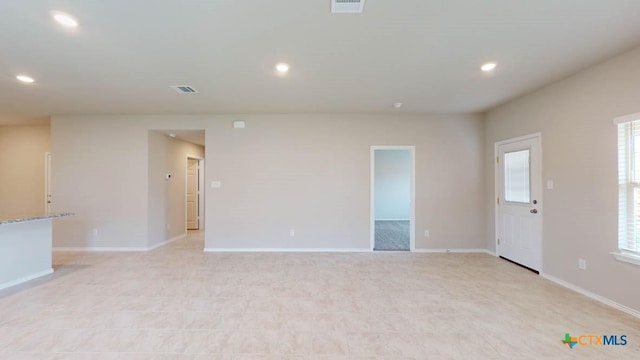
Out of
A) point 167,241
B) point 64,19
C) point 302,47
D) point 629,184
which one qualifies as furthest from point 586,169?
point 167,241

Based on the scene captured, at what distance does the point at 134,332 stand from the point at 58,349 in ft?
1.62

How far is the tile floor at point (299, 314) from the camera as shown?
2301mm

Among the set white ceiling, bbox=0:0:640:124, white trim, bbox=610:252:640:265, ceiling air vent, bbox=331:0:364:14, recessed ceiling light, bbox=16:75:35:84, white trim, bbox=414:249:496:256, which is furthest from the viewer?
white trim, bbox=414:249:496:256

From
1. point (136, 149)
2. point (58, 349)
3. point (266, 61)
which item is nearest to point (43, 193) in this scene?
point (136, 149)

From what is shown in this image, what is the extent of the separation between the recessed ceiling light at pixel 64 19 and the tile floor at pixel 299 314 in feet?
8.46

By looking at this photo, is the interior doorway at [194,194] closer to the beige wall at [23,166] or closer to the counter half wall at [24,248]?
the beige wall at [23,166]

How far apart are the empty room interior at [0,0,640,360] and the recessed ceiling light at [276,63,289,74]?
9 centimetres

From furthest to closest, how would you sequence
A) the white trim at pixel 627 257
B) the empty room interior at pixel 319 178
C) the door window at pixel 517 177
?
the door window at pixel 517 177 → the white trim at pixel 627 257 → the empty room interior at pixel 319 178

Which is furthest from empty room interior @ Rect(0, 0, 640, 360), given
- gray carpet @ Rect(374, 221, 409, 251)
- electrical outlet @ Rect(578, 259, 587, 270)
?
gray carpet @ Rect(374, 221, 409, 251)

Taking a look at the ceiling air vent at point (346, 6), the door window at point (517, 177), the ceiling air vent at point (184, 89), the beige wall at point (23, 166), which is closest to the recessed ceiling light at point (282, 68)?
the ceiling air vent at point (346, 6)

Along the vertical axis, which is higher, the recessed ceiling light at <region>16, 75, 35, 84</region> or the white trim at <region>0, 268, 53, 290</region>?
the recessed ceiling light at <region>16, 75, 35, 84</region>

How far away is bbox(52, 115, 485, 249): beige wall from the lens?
18.3 feet

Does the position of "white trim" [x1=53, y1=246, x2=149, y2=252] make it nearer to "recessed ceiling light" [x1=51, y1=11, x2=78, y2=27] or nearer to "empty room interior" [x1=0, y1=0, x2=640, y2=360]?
"empty room interior" [x1=0, y1=0, x2=640, y2=360]

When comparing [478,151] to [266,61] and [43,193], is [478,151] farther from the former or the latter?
[43,193]
